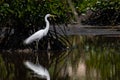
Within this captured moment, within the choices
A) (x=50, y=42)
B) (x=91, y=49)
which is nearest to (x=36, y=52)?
(x=50, y=42)

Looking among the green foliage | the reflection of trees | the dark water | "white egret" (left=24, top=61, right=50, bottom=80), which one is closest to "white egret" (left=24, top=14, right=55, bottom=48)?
the dark water

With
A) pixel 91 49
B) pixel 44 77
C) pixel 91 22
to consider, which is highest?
pixel 44 77

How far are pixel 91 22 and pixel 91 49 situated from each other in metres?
10.1

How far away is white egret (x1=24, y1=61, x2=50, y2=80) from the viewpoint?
9696 mm

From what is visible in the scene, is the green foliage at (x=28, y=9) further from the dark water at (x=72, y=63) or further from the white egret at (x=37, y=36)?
the dark water at (x=72, y=63)

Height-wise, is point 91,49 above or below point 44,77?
below

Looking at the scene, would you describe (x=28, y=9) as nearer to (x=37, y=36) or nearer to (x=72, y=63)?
(x=37, y=36)

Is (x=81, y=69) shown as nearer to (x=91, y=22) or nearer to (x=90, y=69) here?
(x=90, y=69)

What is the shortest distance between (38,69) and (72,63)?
1.35 meters

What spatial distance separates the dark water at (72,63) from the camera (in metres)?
9.78

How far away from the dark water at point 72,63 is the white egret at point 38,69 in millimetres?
121

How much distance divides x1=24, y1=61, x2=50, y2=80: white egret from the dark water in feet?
0.40

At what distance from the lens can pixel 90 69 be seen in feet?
35.3

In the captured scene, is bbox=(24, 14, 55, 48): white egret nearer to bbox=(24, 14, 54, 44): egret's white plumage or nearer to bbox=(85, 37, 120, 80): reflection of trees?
bbox=(24, 14, 54, 44): egret's white plumage
